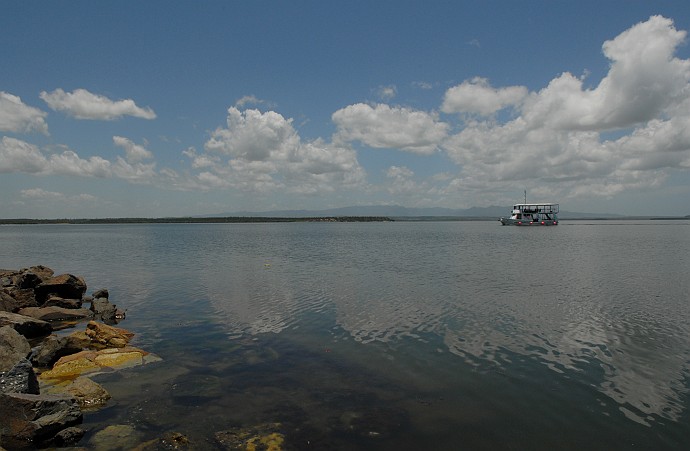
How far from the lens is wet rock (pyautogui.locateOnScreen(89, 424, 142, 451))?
1235cm

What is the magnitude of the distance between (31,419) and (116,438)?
2580 mm

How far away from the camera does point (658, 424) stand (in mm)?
13852

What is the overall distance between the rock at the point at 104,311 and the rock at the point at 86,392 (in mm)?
13875

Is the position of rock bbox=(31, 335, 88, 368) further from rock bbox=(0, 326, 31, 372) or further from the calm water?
the calm water

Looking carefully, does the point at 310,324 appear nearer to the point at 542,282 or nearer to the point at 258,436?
the point at 258,436

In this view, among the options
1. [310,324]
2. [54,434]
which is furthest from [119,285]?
[54,434]

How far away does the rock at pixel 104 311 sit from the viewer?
29.5 metres

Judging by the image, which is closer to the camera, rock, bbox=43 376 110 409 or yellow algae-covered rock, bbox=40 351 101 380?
rock, bbox=43 376 110 409

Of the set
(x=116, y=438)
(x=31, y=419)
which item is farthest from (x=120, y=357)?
(x=116, y=438)

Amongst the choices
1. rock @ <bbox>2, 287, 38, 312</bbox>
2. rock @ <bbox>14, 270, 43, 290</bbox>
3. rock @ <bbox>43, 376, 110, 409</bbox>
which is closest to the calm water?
rock @ <bbox>43, 376, 110, 409</bbox>

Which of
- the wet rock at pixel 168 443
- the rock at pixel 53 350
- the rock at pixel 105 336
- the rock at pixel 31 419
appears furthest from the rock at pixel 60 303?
the wet rock at pixel 168 443

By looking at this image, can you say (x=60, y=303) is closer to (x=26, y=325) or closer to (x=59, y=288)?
(x=59, y=288)

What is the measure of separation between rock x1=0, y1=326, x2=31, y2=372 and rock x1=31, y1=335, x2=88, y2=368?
116 cm

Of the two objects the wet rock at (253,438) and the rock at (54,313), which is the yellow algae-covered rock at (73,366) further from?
the rock at (54,313)
